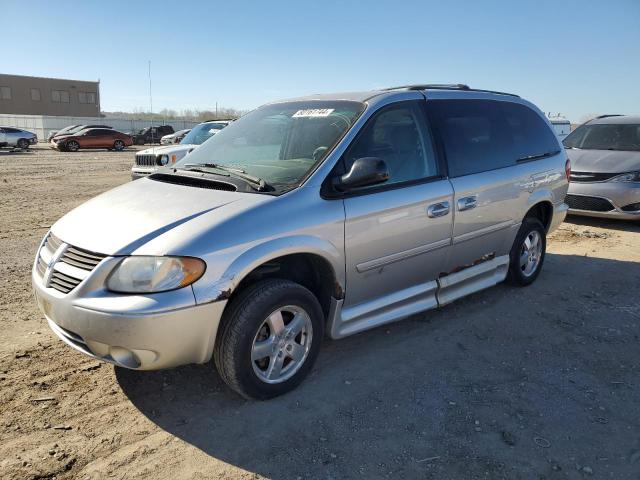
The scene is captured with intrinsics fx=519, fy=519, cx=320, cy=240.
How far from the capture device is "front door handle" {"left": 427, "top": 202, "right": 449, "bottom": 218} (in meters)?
3.94

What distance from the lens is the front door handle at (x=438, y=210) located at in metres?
3.94

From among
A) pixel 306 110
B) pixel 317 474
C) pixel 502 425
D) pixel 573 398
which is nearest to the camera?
pixel 317 474

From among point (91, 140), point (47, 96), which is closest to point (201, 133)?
point (91, 140)

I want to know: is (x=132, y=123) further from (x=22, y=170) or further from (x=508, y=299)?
(x=508, y=299)

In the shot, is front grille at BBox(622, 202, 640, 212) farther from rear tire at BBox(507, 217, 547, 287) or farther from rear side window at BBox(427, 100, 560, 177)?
rear tire at BBox(507, 217, 547, 287)

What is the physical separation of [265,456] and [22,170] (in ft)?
60.7

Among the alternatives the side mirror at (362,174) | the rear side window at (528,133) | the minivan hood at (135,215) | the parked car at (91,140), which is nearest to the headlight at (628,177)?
Answer: the rear side window at (528,133)

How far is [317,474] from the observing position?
2.63 meters

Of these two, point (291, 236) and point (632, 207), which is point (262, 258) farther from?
point (632, 207)

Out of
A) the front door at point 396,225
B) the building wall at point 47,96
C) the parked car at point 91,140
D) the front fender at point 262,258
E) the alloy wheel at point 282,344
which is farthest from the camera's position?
the building wall at point 47,96

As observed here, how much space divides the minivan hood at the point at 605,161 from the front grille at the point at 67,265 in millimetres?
8088

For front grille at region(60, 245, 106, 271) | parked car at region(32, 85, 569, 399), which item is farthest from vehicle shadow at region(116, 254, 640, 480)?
front grille at region(60, 245, 106, 271)

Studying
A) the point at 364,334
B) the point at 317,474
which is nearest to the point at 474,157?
the point at 364,334

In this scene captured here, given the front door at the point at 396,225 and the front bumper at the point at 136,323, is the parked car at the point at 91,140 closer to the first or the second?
the front door at the point at 396,225
